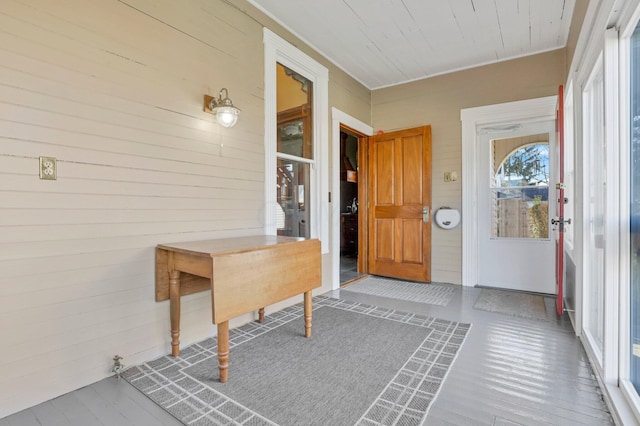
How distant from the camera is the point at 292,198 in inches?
130

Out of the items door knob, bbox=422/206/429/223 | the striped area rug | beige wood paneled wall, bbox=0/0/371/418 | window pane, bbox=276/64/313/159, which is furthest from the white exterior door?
beige wood paneled wall, bbox=0/0/371/418

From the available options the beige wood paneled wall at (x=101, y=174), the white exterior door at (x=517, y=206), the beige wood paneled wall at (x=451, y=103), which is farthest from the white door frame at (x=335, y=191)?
the white exterior door at (x=517, y=206)

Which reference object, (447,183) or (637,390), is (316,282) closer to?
(637,390)

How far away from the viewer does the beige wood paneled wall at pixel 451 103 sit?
3.58m

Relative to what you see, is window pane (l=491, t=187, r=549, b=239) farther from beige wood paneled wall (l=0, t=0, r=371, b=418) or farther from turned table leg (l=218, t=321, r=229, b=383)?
turned table leg (l=218, t=321, r=229, b=383)

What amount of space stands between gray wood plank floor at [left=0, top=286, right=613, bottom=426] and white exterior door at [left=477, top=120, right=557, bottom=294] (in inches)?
58.0

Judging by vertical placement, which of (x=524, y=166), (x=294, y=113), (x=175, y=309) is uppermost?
(x=294, y=113)

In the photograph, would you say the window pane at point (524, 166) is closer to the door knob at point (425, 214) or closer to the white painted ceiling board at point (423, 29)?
the door knob at point (425, 214)

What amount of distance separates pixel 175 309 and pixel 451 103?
148 inches

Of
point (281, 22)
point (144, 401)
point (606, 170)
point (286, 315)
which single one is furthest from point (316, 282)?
point (281, 22)

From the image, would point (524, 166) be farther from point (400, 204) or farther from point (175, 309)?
point (175, 309)

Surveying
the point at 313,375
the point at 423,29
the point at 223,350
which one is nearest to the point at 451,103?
the point at 423,29

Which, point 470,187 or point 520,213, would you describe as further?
point 470,187

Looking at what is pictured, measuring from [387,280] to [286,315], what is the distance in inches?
71.1
